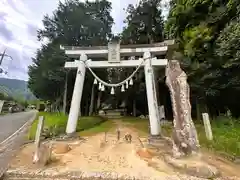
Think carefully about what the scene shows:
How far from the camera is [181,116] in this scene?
22.4 feet

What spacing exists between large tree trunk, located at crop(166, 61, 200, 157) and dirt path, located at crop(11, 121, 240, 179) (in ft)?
2.37

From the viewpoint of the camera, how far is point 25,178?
17.7 ft

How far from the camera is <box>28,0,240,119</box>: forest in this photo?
1177 cm

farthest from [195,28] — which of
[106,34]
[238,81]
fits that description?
[106,34]

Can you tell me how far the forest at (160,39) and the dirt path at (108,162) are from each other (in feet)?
17.4

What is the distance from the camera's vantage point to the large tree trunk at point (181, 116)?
6469 mm

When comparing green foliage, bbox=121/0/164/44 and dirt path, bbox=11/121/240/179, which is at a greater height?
green foliage, bbox=121/0/164/44

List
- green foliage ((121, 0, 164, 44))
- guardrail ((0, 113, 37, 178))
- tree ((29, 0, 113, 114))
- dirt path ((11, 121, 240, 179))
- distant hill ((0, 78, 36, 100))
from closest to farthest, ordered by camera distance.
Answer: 1. dirt path ((11, 121, 240, 179))
2. guardrail ((0, 113, 37, 178))
3. tree ((29, 0, 113, 114))
4. green foliage ((121, 0, 164, 44))
5. distant hill ((0, 78, 36, 100))

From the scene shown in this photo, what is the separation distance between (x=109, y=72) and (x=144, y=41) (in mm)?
5535

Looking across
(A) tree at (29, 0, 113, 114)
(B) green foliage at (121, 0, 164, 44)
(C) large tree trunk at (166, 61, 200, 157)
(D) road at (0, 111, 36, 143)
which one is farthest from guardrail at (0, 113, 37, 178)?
(B) green foliage at (121, 0, 164, 44)

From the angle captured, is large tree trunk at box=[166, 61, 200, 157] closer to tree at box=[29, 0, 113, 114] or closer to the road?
the road

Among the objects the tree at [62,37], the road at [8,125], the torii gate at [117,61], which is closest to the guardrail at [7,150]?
the road at [8,125]

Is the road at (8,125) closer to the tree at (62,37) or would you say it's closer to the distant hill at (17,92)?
the tree at (62,37)

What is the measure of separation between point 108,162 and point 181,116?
8.80 feet
